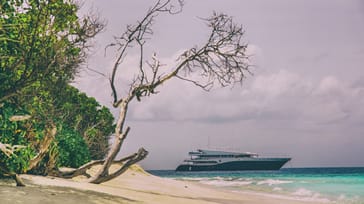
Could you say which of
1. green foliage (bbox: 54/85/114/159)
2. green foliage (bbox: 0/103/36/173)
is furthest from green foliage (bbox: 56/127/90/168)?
green foliage (bbox: 54/85/114/159)

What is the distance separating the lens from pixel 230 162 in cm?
11638

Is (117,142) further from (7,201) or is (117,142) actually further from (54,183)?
(7,201)

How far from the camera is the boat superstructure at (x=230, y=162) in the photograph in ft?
380

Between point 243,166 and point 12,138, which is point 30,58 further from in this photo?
point 243,166

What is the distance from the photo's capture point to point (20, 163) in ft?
47.7

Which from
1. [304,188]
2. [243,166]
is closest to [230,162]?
[243,166]

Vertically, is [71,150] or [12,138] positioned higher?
[71,150]

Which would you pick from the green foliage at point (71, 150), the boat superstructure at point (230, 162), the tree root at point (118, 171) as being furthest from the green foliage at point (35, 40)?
the boat superstructure at point (230, 162)

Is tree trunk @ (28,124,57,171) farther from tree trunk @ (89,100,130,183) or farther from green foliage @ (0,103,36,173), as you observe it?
tree trunk @ (89,100,130,183)

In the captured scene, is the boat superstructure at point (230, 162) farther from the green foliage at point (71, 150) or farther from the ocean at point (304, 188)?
the green foliage at point (71, 150)

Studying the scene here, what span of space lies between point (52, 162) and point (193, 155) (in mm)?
104677

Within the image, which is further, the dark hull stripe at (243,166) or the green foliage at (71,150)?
the dark hull stripe at (243,166)

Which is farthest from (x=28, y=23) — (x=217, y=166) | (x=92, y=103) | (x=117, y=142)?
(x=217, y=166)

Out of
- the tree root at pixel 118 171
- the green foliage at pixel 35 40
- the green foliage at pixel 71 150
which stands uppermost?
the green foliage at pixel 35 40
